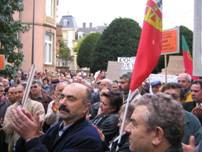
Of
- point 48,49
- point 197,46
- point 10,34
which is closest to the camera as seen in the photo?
point 197,46

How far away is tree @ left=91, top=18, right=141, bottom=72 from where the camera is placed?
49.1 m

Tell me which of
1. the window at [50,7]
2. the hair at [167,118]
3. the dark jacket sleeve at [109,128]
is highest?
the window at [50,7]

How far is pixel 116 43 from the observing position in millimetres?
49500

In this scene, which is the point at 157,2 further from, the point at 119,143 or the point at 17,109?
the point at 17,109

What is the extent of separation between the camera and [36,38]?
44.1 meters

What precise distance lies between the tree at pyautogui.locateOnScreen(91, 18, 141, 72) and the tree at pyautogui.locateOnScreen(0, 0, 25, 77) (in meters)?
25.4

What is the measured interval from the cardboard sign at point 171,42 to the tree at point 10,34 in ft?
38.2

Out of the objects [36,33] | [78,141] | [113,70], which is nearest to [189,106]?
[78,141]

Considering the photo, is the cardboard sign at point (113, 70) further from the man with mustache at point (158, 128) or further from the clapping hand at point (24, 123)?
the man with mustache at point (158, 128)

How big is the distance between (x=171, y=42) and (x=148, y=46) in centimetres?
586

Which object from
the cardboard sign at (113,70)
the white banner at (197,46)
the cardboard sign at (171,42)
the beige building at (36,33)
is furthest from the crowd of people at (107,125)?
the beige building at (36,33)

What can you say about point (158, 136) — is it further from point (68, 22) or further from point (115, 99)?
point (68, 22)

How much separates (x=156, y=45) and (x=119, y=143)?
52.0 inches

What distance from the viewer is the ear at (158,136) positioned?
2.97 meters
